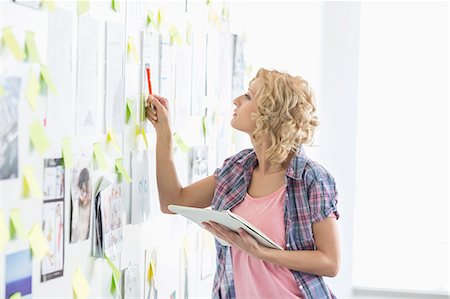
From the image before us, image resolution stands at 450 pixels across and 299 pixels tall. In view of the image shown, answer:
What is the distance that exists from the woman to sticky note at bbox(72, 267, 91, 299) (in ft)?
1.29

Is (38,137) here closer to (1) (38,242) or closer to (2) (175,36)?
(1) (38,242)

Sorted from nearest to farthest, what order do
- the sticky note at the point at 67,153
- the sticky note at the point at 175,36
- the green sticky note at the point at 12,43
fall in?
1. the green sticky note at the point at 12,43
2. the sticky note at the point at 67,153
3. the sticky note at the point at 175,36

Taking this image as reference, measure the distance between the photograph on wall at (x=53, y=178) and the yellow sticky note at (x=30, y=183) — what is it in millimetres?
36

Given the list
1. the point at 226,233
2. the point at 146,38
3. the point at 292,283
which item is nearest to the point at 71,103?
the point at 146,38

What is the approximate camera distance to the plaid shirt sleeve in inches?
81.7

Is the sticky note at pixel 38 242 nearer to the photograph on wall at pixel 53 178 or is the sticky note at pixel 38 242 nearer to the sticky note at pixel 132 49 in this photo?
the photograph on wall at pixel 53 178

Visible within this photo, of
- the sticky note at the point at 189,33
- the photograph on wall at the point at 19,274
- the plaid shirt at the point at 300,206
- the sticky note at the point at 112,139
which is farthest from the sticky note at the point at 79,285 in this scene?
the sticky note at the point at 189,33

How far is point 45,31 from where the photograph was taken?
4.93ft

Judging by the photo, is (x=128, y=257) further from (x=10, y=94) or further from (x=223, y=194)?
(x=10, y=94)

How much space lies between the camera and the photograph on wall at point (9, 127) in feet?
4.51

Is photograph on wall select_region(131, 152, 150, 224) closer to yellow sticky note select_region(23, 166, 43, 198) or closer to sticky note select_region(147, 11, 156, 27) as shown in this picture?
sticky note select_region(147, 11, 156, 27)

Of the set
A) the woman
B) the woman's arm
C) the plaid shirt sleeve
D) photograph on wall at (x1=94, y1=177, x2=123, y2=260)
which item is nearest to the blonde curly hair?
the woman

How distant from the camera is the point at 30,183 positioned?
1479 mm

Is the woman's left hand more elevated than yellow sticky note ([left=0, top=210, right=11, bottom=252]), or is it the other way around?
yellow sticky note ([left=0, top=210, right=11, bottom=252])
